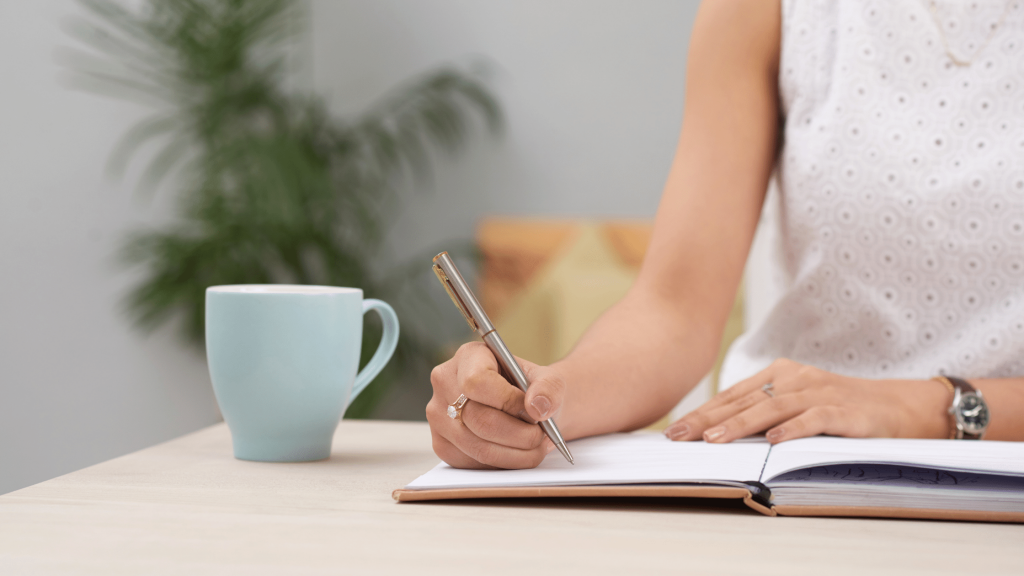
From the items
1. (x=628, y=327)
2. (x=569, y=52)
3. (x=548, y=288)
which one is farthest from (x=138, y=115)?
(x=628, y=327)

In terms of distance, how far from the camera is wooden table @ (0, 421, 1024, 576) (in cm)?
30

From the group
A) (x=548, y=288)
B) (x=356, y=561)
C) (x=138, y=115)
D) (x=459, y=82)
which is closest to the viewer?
(x=356, y=561)

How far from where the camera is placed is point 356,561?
0.31 m

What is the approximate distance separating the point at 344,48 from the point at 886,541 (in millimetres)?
2470

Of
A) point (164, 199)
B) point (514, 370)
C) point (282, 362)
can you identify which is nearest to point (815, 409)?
point (514, 370)

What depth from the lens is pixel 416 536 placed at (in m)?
0.34

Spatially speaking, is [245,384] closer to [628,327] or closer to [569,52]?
[628,327]

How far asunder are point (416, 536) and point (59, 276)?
140 centimetres

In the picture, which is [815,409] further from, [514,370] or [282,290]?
[282,290]

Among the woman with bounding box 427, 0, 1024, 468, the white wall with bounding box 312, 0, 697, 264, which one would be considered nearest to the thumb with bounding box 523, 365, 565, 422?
the woman with bounding box 427, 0, 1024, 468

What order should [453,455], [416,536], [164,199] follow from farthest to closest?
[164,199]
[453,455]
[416,536]

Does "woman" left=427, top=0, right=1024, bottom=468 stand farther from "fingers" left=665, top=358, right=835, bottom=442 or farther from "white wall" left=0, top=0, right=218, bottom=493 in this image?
"white wall" left=0, top=0, right=218, bottom=493

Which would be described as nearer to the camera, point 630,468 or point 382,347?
point 630,468

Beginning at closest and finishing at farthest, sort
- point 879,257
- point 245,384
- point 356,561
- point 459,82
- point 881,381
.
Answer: point 356,561 < point 245,384 < point 881,381 < point 879,257 < point 459,82
